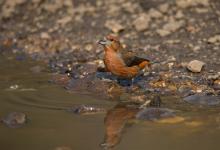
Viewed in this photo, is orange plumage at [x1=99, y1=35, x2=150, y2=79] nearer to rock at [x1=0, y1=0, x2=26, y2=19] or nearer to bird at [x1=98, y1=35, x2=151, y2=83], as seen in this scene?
bird at [x1=98, y1=35, x2=151, y2=83]

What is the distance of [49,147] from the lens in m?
7.22

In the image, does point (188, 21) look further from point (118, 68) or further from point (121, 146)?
point (121, 146)

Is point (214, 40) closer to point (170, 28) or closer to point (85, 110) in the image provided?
point (170, 28)

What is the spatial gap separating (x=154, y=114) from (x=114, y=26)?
4335 mm

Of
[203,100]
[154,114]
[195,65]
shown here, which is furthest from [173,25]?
[154,114]

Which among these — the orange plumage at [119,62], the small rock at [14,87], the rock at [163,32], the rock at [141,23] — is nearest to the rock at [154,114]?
the orange plumage at [119,62]

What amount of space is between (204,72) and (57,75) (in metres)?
2.42

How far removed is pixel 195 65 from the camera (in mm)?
10078

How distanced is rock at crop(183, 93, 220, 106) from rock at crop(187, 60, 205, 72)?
43.0 inches

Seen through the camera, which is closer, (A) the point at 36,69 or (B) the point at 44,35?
(A) the point at 36,69

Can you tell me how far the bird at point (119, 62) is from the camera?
9906mm

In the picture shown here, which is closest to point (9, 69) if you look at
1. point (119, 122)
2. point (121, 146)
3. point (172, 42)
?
point (172, 42)

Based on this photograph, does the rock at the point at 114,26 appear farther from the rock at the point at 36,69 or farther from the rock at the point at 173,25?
the rock at the point at 36,69

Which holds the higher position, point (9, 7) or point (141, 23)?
point (9, 7)
